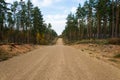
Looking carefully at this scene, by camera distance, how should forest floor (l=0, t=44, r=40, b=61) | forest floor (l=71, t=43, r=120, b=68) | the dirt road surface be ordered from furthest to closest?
1. forest floor (l=0, t=44, r=40, b=61)
2. forest floor (l=71, t=43, r=120, b=68)
3. the dirt road surface

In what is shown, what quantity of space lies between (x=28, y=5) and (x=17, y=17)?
16691 millimetres

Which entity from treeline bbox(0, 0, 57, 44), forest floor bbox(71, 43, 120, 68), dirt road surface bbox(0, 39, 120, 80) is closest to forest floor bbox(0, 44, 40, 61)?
dirt road surface bbox(0, 39, 120, 80)

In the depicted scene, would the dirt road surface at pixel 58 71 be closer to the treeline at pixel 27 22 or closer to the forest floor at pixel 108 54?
the forest floor at pixel 108 54

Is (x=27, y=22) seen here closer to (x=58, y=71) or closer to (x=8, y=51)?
(x=8, y=51)

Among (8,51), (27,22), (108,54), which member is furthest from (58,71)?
(27,22)

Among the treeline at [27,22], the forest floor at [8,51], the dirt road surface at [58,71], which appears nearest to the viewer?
the dirt road surface at [58,71]

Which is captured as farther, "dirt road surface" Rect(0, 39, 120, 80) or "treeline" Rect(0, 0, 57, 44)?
"treeline" Rect(0, 0, 57, 44)

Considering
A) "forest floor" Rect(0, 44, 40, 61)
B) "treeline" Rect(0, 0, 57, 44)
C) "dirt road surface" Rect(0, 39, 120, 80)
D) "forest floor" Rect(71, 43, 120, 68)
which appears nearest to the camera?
"dirt road surface" Rect(0, 39, 120, 80)

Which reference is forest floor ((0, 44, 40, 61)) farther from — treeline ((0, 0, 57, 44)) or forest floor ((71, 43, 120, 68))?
treeline ((0, 0, 57, 44))

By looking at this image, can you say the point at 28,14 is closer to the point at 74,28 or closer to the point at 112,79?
the point at 74,28

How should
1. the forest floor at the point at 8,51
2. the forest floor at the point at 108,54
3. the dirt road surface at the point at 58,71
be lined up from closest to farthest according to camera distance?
the dirt road surface at the point at 58,71
the forest floor at the point at 108,54
the forest floor at the point at 8,51

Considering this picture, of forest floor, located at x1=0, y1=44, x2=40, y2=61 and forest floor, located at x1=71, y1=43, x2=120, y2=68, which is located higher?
forest floor, located at x1=0, y1=44, x2=40, y2=61

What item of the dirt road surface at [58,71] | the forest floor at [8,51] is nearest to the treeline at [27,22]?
the forest floor at [8,51]

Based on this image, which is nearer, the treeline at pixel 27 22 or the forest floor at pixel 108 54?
the forest floor at pixel 108 54
